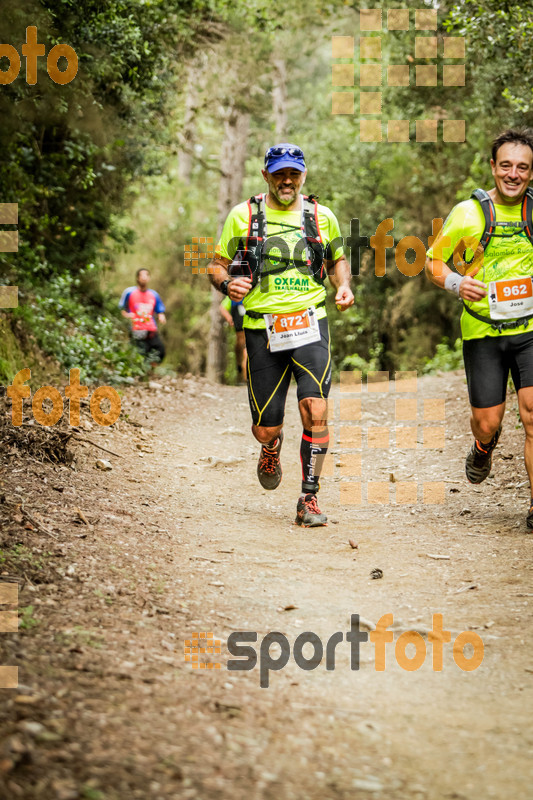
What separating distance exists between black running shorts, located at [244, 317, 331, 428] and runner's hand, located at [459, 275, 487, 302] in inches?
40.4

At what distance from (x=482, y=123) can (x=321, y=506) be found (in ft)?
35.7

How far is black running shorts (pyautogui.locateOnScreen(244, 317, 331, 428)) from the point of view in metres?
5.78

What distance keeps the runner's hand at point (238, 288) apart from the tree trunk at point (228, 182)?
50.5ft

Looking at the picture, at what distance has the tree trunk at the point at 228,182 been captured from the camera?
2088cm

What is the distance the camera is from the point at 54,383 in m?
9.37

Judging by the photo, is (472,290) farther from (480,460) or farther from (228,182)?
(228,182)

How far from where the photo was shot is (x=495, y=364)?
5605 mm

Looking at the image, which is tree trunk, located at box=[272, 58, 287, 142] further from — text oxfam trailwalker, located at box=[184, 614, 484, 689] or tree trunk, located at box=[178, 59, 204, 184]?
text oxfam trailwalker, located at box=[184, 614, 484, 689]

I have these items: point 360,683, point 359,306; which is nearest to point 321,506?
point 360,683

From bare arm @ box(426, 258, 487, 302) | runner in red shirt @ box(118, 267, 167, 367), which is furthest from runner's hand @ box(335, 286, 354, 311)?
runner in red shirt @ box(118, 267, 167, 367)

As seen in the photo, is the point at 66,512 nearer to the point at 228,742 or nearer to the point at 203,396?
the point at 228,742

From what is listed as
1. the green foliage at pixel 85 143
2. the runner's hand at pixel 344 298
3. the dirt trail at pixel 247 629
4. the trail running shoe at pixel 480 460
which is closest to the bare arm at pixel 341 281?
the runner's hand at pixel 344 298

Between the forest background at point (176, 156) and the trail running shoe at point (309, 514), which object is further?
the forest background at point (176, 156)

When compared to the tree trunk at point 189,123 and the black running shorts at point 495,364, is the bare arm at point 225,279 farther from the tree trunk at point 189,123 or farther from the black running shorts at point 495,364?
the tree trunk at point 189,123
